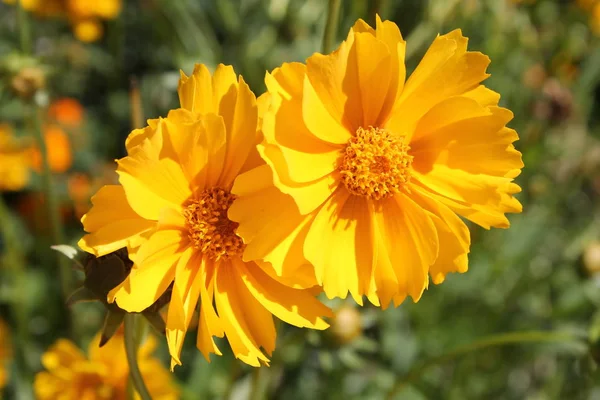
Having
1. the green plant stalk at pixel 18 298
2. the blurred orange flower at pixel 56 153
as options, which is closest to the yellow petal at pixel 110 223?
the green plant stalk at pixel 18 298

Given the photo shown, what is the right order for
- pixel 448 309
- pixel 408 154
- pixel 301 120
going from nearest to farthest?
pixel 301 120, pixel 408 154, pixel 448 309

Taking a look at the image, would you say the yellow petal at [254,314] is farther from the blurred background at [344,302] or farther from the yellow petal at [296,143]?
the blurred background at [344,302]

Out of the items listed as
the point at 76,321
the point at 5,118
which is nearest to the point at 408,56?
the point at 76,321

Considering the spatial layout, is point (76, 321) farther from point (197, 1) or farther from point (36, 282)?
point (197, 1)

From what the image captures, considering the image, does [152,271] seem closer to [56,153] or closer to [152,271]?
[152,271]

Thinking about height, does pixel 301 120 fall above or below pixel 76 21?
above
